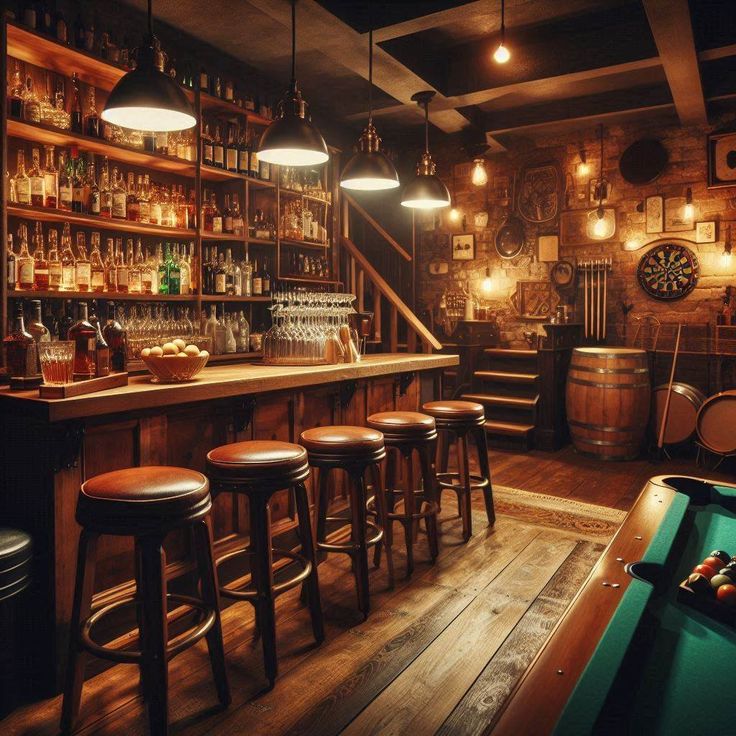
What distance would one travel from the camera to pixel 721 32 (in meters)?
4.42

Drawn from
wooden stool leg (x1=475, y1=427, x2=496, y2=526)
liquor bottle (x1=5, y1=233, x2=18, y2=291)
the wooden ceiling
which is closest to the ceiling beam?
the wooden ceiling

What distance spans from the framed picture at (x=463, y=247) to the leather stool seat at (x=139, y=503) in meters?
6.13

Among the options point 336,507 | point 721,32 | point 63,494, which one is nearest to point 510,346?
point 721,32

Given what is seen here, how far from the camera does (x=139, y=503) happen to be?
1.81 m

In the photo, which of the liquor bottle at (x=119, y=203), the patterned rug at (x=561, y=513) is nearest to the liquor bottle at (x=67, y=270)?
the liquor bottle at (x=119, y=203)

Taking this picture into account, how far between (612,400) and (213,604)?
15.4 ft

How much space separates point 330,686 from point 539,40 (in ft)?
16.3

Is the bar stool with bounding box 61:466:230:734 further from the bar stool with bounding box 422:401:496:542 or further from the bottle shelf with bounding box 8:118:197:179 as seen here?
the bottle shelf with bounding box 8:118:197:179

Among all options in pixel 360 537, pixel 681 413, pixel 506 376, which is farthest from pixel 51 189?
pixel 681 413

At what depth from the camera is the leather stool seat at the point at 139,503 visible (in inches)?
71.2

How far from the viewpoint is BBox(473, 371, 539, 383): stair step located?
6.46m

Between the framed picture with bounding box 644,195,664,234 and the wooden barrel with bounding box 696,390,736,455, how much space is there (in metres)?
1.94

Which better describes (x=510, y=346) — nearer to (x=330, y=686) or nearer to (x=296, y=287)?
(x=296, y=287)

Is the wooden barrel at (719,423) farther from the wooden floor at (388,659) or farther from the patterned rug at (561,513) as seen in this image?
the wooden floor at (388,659)
